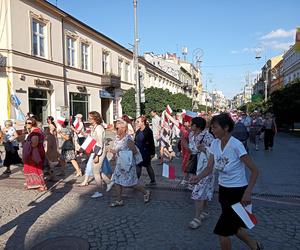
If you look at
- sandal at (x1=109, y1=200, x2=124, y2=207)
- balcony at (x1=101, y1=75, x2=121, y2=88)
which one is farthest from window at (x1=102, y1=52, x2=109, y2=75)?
sandal at (x1=109, y1=200, x2=124, y2=207)

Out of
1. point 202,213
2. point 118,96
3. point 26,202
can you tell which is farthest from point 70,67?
point 202,213

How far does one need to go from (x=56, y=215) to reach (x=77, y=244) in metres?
1.36

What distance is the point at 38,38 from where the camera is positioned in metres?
19.0

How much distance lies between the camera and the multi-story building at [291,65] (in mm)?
58125

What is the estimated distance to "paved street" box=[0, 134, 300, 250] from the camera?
14.3ft

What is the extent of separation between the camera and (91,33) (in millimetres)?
25844

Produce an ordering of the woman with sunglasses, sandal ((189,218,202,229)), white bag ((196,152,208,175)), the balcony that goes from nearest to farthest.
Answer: sandal ((189,218,202,229)), white bag ((196,152,208,175)), the woman with sunglasses, the balcony

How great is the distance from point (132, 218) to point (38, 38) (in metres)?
16.6

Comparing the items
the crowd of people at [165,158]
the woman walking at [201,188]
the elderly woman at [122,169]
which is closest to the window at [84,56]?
the crowd of people at [165,158]

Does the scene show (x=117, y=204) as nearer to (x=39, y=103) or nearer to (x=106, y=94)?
(x=39, y=103)

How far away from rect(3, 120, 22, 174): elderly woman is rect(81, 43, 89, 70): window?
1648 cm

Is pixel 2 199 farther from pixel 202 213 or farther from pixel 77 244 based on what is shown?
pixel 202 213

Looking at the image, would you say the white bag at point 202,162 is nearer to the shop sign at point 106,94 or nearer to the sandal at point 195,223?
the sandal at point 195,223

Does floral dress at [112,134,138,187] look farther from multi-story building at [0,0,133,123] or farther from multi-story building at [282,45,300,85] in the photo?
multi-story building at [282,45,300,85]
